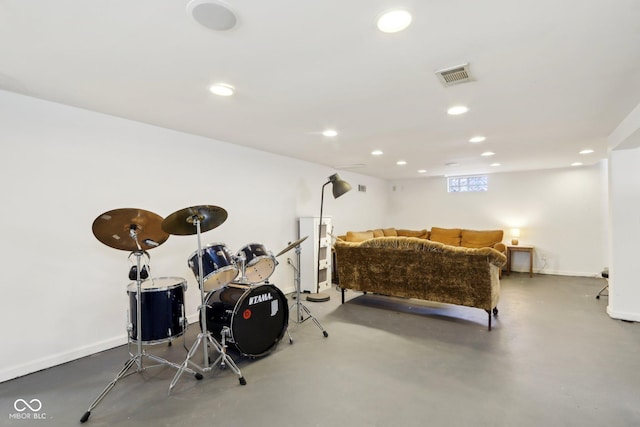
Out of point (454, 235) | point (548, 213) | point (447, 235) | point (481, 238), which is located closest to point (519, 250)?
point (481, 238)

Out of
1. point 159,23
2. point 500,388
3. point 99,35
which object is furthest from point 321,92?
point 500,388

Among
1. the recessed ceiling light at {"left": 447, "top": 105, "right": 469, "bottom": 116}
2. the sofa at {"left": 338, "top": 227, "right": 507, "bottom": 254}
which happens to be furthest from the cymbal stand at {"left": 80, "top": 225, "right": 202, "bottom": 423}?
the sofa at {"left": 338, "top": 227, "right": 507, "bottom": 254}

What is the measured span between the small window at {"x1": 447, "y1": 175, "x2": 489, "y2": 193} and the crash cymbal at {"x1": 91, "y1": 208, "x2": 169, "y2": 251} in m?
6.95

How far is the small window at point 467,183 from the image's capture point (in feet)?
23.9

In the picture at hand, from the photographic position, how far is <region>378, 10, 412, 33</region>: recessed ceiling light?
1.45 meters

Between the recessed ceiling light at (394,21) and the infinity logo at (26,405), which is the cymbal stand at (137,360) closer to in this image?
the infinity logo at (26,405)

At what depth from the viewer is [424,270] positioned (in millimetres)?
3768

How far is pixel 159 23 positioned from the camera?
60.1 inches

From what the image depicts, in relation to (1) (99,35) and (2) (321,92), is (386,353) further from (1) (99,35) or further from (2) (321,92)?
(1) (99,35)

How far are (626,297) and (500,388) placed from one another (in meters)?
2.70

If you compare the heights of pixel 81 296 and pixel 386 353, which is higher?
pixel 81 296

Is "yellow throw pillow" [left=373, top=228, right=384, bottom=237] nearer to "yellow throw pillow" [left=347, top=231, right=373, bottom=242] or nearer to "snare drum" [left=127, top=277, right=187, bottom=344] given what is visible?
"yellow throw pillow" [left=347, top=231, right=373, bottom=242]

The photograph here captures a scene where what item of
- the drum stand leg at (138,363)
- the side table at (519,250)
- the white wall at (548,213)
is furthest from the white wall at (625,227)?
the drum stand leg at (138,363)

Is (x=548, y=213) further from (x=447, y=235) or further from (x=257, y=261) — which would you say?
(x=257, y=261)
